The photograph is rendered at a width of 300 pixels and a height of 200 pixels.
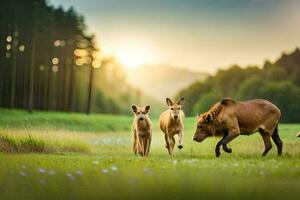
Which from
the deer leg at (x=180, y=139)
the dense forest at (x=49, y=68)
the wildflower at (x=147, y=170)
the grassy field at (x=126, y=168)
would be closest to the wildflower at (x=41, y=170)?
the grassy field at (x=126, y=168)

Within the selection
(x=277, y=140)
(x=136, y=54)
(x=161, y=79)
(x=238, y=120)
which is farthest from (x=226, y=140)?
(x=136, y=54)

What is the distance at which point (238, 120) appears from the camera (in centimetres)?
806

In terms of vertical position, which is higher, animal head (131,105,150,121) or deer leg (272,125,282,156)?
animal head (131,105,150,121)

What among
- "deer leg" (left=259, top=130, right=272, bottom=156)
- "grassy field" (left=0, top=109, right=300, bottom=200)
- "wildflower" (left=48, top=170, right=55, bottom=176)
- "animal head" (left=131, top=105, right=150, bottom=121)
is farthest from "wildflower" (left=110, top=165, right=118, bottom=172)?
"deer leg" (left=259, top=130, right=272, bottom=156)

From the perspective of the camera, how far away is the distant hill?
26.7 ft

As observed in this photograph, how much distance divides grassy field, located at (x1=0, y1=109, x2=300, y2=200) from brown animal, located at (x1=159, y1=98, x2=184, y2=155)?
0.14 meters

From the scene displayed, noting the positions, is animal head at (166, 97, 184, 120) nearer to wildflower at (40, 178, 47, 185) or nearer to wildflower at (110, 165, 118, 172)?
wildflower at (110, 165, 118, 172)

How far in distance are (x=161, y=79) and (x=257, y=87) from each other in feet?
2.29

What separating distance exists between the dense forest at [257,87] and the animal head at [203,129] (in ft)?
0.39

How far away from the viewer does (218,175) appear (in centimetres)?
736

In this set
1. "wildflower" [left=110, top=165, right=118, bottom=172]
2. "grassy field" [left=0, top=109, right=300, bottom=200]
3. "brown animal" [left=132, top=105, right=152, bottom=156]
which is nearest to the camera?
"grassy field" [left=0, top=109, right=300, bottom=200]

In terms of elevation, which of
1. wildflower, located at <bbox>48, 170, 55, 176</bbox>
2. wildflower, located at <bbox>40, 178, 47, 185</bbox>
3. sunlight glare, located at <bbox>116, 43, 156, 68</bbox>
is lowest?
wildflower, located at <bbox>40, 178, 47, 185</bbox>

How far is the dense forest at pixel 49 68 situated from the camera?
8312 mm

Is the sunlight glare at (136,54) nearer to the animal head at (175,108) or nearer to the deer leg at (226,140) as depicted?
the animal head at (175,108)
